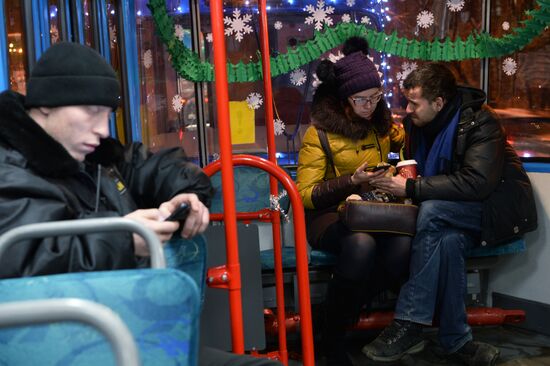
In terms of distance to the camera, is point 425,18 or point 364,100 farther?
point 425,18

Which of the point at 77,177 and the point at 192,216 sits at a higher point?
the point at 77,177

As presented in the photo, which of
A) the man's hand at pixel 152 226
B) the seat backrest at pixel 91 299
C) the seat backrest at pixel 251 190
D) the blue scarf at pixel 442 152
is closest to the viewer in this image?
the seat backrest at pixel 91 299

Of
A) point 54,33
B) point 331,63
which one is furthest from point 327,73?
point 54,33

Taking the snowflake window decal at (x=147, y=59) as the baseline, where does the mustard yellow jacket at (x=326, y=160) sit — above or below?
below

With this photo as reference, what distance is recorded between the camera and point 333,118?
3.73m

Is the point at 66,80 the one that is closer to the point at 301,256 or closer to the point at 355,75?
the point at 301,256

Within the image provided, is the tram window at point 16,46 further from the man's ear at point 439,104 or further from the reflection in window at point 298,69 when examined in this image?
the man's ear at point 439,104

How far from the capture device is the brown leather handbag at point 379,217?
11.4 ft

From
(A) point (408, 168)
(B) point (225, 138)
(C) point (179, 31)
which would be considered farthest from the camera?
(C) point (179, 31)

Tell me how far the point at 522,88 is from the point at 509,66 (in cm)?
16

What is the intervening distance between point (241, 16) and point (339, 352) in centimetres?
208

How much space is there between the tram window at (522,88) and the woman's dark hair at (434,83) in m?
0.87

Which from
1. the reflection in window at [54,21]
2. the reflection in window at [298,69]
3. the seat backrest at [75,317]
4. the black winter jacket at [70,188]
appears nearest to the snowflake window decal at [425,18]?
the reflection in window at [298,69]

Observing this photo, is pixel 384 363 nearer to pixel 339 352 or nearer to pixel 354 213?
pixel 339 352
